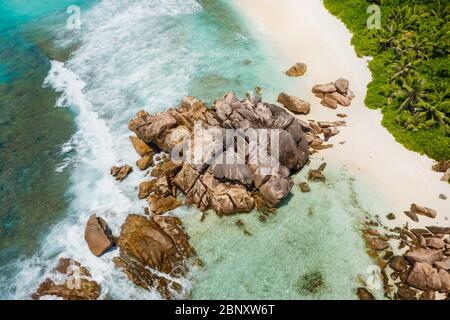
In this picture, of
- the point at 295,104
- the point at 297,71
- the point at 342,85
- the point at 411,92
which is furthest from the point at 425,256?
the point at 297,71

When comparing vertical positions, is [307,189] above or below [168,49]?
below

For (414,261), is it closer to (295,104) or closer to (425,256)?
(425,256)

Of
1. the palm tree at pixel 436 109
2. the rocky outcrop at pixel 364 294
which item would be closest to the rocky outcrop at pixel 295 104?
the palm tree at pixel 436 109

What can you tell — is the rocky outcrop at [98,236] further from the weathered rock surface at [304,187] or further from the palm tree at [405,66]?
the palm tree at [405,66]

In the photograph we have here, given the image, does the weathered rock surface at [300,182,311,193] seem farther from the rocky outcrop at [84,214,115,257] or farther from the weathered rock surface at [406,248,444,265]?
the rocky outcrop at [84,214,115,257]

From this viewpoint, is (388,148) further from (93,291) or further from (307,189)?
(93,291)
